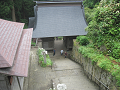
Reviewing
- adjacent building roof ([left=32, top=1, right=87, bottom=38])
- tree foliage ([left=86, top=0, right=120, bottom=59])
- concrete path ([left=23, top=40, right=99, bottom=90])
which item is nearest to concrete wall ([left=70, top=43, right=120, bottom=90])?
concrete path ([left=23, top=40, right=99, bottom=90])

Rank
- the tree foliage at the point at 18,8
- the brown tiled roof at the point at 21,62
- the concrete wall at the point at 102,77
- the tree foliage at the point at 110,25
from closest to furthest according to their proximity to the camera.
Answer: the brown tiled roof at the point at 21,62 < the concrete wall at the point at 102,77 < the tree foliage at the point at 110,25 < the tree foliage at the point at 18,8

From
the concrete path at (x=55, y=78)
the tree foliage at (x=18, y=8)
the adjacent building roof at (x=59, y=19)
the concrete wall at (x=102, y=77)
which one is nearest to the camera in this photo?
the concrete wall at (x=102, y=77)

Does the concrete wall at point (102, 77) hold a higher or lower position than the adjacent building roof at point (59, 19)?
lower

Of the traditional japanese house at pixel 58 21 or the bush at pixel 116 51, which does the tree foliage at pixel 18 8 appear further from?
the bush at pixel 116 51

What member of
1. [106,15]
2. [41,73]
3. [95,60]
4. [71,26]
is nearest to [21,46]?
[41,73]

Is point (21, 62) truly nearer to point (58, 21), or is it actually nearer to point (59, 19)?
point (58, 21)

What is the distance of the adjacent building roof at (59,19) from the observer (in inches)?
552

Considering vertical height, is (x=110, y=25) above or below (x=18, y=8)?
below

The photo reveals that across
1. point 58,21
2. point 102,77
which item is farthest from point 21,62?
point 58,21

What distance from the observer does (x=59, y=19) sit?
15297mm

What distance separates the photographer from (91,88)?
718 centimetres

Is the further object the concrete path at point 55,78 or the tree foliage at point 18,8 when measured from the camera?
the tree foliage at point 18,8

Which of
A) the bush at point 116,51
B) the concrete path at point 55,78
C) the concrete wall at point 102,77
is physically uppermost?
the bush at point 116,51

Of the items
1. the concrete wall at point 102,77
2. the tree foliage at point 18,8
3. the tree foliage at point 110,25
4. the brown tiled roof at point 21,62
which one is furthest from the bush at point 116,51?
the tree foliage at point 18,8
